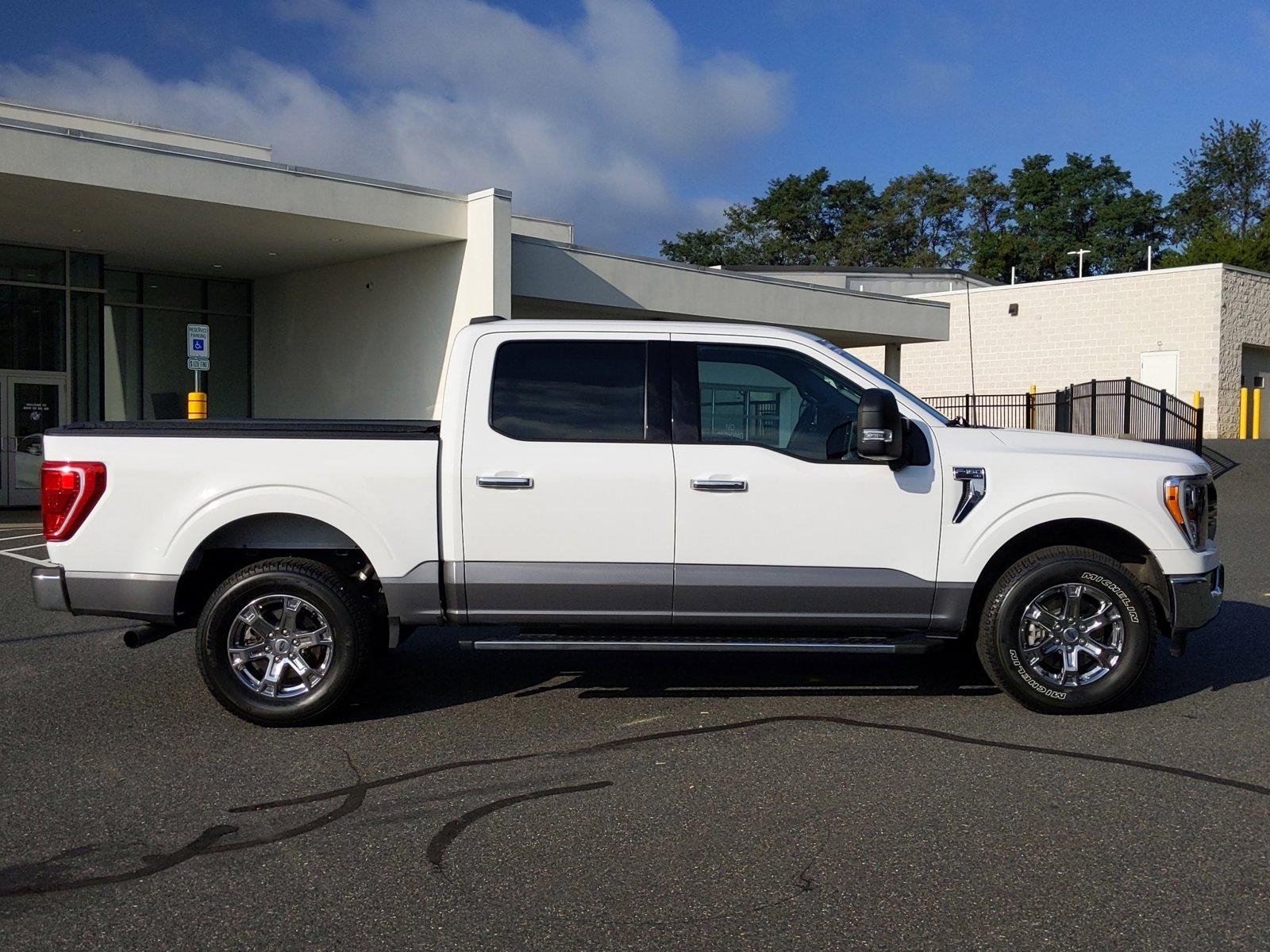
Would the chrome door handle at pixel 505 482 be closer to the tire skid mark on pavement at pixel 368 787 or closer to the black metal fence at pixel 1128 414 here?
the tire skid mark on pavement at pixel 368 787

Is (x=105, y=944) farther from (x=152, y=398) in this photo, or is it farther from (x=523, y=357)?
(x=152, y=398)

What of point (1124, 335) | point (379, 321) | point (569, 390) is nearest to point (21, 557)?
point (569, 390)

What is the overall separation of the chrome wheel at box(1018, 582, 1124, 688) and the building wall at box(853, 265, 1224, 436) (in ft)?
107

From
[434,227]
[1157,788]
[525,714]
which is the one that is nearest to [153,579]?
[525,714]

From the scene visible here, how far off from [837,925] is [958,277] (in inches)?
2105

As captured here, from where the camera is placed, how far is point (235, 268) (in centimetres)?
2383

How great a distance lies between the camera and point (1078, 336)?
4122cm

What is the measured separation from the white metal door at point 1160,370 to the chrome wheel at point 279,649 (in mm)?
37378

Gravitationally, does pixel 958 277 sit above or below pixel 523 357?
above

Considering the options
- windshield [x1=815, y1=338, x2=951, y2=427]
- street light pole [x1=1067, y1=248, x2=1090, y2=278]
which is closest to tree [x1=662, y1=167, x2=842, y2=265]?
street light pole [x1=1067, y1=248, x2=1090, y2=278]

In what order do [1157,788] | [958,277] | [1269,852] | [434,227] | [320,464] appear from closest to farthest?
[1269,852]
[1157,788]
[320,464]
[434,227]
[958,277]

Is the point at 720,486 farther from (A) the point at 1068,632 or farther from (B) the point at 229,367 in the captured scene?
(B) the point at 229,367

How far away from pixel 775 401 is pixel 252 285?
21687 mm

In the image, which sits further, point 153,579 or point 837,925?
point 153,579
